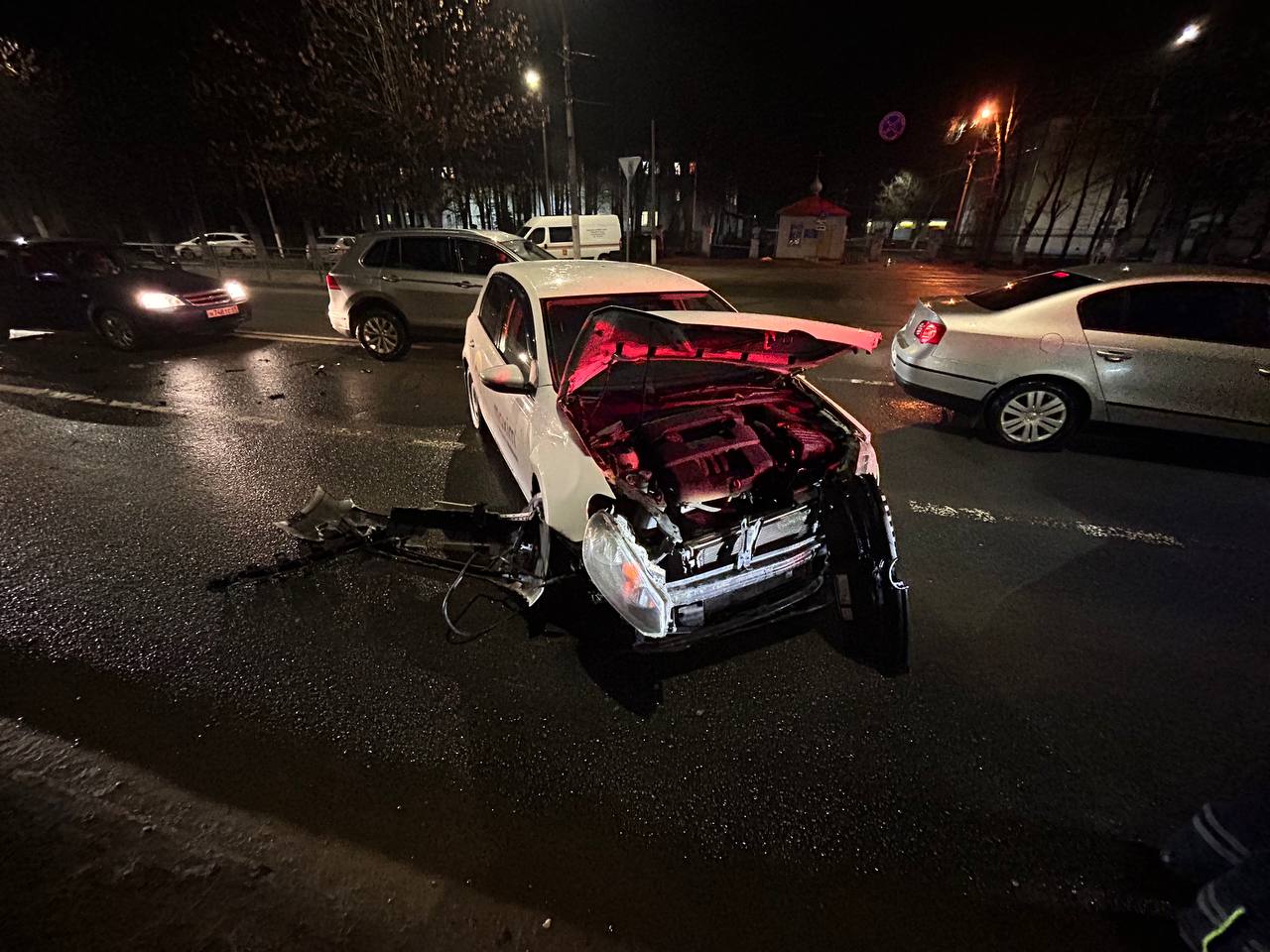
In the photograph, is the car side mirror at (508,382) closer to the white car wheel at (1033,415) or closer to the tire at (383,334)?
the white car wheel at (1033,415)

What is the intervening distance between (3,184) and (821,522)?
150ft

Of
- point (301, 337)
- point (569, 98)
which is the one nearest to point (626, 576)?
point (301, 337)

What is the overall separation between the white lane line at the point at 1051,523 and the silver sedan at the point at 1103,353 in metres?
1.33

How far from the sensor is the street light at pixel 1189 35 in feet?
64.3

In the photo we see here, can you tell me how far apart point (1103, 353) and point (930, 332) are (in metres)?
1.27

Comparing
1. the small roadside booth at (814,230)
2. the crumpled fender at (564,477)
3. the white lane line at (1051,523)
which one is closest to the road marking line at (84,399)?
the crumpled fender at (564,477)

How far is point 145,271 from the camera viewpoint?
7.98m

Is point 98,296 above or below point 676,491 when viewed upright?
above

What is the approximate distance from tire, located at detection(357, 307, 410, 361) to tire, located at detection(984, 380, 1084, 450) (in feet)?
23.4

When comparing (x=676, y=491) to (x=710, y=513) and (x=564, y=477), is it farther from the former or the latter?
(x=564, y=477)

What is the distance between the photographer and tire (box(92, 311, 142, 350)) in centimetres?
747

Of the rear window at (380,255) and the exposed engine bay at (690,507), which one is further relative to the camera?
the rear window at (380,255)

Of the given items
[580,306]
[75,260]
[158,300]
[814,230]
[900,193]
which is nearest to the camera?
[580,306]

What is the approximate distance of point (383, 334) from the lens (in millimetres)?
7434
